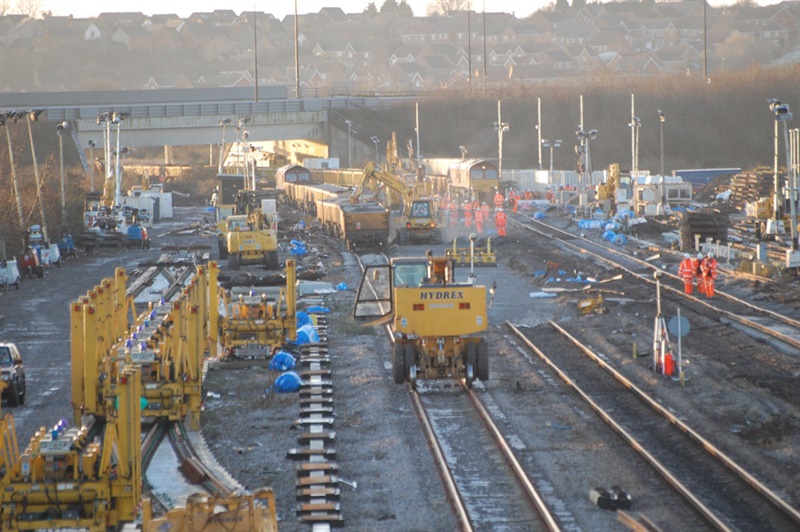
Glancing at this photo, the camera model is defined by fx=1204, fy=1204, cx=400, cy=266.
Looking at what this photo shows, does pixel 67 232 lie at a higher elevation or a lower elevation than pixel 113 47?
lower

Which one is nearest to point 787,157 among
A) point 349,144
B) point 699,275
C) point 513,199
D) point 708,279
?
point 699,275

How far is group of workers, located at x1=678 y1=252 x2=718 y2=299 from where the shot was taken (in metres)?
29.6

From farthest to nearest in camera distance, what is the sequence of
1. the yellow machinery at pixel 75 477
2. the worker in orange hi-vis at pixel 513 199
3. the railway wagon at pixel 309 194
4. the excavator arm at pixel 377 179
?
the worker in orange hi-vis at pixel 513 199 → the railway wagon at pixel 309 194 → the excavator arm at pixel 377 179 → the yellow machinery at pixel 75 477

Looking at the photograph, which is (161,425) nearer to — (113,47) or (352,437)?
(352,437)

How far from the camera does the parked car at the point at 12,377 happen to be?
18.2 m

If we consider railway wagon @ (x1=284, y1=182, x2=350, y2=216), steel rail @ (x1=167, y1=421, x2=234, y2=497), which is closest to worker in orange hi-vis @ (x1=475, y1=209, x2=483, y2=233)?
railway wagon @ (x1=284, y1=182, x2=350, y2=216)

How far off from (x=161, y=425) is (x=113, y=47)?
568 feet

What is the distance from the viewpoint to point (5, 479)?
11.4 metres

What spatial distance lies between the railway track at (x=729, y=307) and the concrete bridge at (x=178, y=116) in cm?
4633

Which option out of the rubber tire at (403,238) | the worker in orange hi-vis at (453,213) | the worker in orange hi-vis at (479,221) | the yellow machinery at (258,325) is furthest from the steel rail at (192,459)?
the worker in orange hi-vis at (453,213)

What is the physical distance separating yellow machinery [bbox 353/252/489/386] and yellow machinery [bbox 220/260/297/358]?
3.52 m

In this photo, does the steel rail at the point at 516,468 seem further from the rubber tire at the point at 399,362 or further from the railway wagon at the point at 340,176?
the railway wagon at the point at 340,176

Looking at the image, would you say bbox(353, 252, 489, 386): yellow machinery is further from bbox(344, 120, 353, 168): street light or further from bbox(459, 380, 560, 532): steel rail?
bbox(344, 120, 353, 168): street light

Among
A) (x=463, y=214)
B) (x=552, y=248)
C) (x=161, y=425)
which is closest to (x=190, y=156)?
(x=463, y=214)
